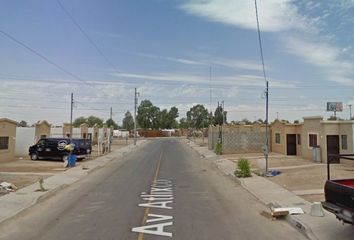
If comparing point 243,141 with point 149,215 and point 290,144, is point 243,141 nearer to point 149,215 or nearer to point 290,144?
point 290,144

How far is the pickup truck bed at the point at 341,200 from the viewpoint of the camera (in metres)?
8.39

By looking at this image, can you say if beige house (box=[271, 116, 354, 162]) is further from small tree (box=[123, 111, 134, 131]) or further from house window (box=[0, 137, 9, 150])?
small tree (box=[123, 111, 134, 131])

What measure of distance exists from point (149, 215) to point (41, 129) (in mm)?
34970

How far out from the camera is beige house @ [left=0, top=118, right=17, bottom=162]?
32156mm

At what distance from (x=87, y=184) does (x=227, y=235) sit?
39.4 ft

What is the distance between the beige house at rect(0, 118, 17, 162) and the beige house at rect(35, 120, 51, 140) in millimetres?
7567

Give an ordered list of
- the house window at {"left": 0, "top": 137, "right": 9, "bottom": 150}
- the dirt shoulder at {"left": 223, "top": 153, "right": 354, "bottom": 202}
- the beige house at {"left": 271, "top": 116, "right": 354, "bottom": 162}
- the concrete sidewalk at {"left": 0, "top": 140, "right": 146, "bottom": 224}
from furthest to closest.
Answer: the house window at {"left": 0, "top": 137, "right": 9, "bottom": 150} < the beige house at {"left": 271, "top": 116, "right": 354, "bottom": 162} < the dirt shoulder at {"left": 223, "top": 153, "right": 354, "bottom": 202} < the concrete sidewalk at {"left": 0, "top": 140, "right": 146, "bottom": 224}

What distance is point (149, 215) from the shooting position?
11922 mm

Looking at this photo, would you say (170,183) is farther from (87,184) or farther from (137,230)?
(137,230)

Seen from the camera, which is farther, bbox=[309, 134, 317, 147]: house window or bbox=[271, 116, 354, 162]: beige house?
bbox=[309, 134, 317, 147]: house window

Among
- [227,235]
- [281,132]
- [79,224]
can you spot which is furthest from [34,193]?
[281,132]

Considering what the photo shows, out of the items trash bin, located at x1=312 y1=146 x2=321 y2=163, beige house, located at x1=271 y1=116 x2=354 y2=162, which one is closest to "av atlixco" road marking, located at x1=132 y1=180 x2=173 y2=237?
beige house, located at x1=271 y1=116 x2=354 y2=162

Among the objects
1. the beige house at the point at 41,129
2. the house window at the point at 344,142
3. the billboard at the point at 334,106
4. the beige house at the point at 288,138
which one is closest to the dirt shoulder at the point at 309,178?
the house window at the point at 344,142

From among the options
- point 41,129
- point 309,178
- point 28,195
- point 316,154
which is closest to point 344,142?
point 316,154
